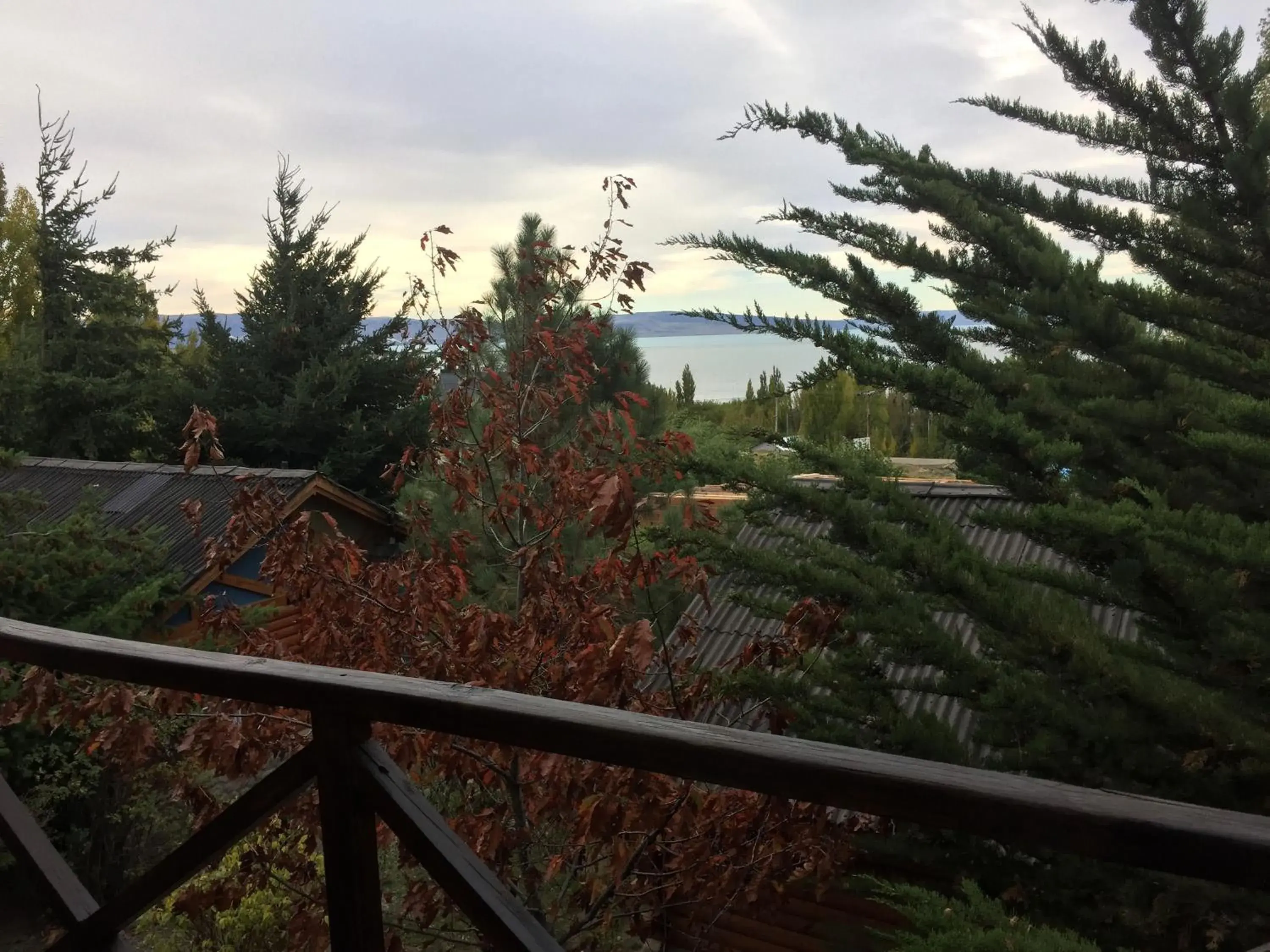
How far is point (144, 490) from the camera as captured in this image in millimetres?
9148

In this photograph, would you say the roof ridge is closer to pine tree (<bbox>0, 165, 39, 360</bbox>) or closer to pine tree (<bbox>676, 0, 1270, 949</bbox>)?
pine tree (<bbox>0, 165, 39, 360</bbox>)

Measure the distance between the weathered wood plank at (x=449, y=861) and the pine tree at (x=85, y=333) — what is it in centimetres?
1343

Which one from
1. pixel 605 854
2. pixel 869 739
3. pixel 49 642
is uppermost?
pixel 49 642

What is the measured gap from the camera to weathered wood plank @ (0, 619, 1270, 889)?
0.58 metres

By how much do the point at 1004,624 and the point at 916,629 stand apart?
0.65 feet

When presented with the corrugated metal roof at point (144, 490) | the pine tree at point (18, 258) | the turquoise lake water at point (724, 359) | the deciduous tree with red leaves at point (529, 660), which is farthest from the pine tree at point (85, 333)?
the deciduous tree with red leaves at point (529, 660)

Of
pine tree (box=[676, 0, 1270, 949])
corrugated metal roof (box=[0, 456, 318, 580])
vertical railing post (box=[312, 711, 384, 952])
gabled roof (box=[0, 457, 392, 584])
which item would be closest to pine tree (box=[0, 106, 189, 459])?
gabled roof (box=[0, 457, 392, 584])

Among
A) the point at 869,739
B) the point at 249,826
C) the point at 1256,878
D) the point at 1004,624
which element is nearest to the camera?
the point at 1256,878

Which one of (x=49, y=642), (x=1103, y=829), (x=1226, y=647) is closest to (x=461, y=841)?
(x=1103, y=829)

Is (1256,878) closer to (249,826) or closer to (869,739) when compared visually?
(249,826)

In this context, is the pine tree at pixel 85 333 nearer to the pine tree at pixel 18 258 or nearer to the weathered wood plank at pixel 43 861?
the pine tree at pixel 18 258

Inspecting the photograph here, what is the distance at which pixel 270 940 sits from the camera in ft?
14.3

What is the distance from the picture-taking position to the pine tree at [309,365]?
12.9m

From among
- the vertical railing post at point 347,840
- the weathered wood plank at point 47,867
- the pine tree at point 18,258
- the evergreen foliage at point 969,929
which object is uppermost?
the pine tree at point 18,258
